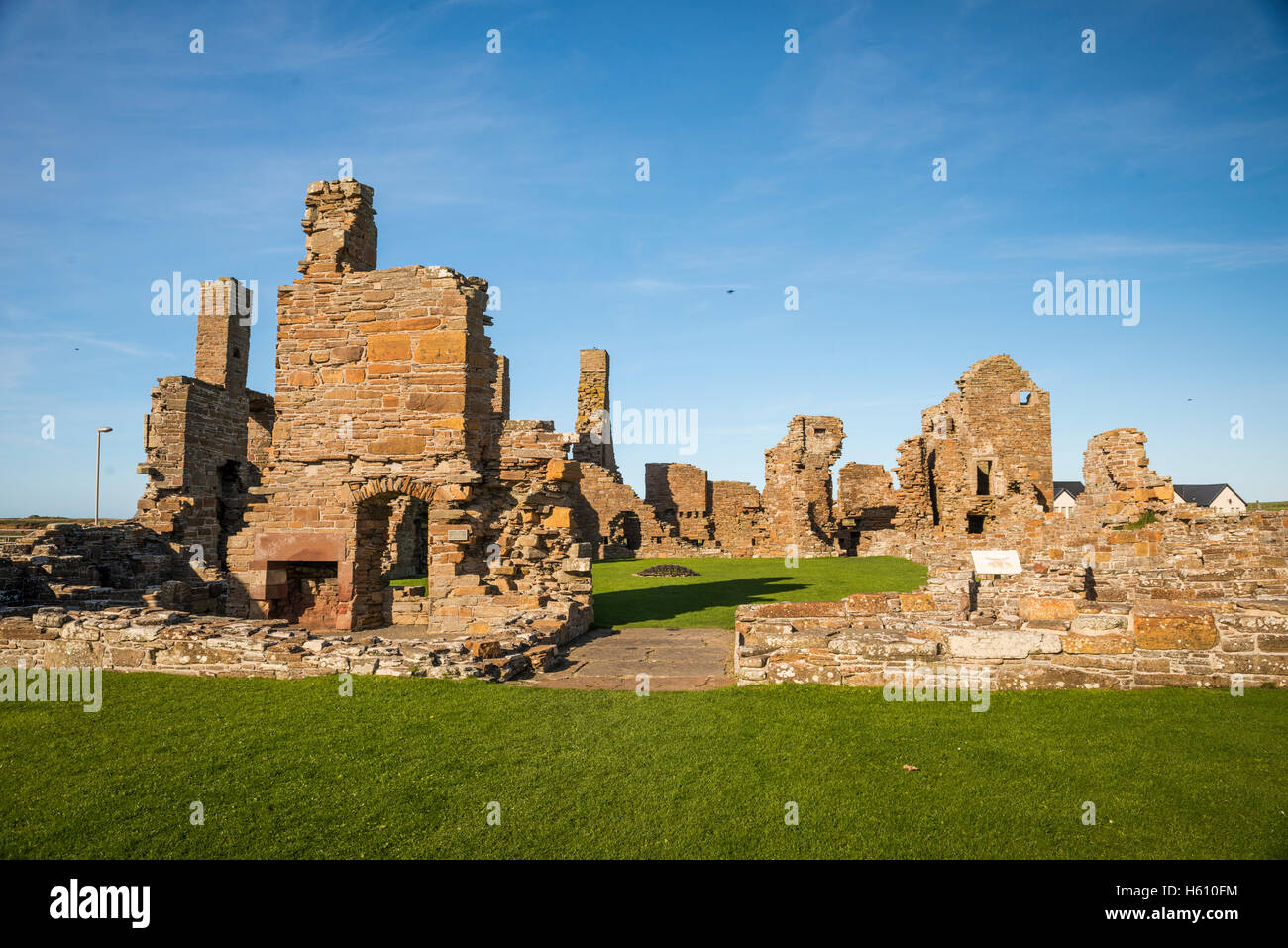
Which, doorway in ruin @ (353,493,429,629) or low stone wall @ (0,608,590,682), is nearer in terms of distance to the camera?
low stone wall @ (0,608,590,682)

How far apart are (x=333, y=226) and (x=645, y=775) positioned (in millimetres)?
11243

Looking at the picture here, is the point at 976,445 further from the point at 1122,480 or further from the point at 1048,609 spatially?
the point at 1048,609

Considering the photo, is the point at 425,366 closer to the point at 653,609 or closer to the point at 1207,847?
the point at 653,609

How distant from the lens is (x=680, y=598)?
643 inches

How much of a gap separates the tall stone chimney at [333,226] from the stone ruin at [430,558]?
0.13 ft

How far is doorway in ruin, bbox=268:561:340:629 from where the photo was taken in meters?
12.6

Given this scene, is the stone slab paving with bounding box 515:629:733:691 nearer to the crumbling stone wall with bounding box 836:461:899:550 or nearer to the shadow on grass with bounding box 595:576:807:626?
the shadow on grass with bounding box 595:576:807:626

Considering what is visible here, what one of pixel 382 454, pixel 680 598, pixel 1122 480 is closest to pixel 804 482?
pixel 1122 480

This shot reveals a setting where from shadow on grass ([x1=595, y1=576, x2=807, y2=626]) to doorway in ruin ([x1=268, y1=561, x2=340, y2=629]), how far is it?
4.67 meters

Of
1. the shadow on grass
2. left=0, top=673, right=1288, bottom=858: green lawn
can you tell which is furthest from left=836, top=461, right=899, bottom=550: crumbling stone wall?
left=0, top=673, right=1288, bottom=858: green lawn

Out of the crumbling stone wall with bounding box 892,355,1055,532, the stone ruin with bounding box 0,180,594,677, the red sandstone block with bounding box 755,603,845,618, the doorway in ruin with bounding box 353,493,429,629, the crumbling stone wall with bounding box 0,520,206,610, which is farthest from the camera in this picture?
the crumbling stone wall with bounding box 892,355,1055,532

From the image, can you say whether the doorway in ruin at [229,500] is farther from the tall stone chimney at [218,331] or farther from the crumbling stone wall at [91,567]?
the tall stone chimney at [218,331]

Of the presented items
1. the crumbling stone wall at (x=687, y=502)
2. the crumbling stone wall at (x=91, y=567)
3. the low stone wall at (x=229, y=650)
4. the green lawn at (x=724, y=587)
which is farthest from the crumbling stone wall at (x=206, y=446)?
the crumbling stone wall at (x=687, y=502)

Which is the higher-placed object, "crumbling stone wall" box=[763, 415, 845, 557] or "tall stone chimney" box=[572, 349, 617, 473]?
"tall stone chimney" box=[572, 349, 617, 473]
